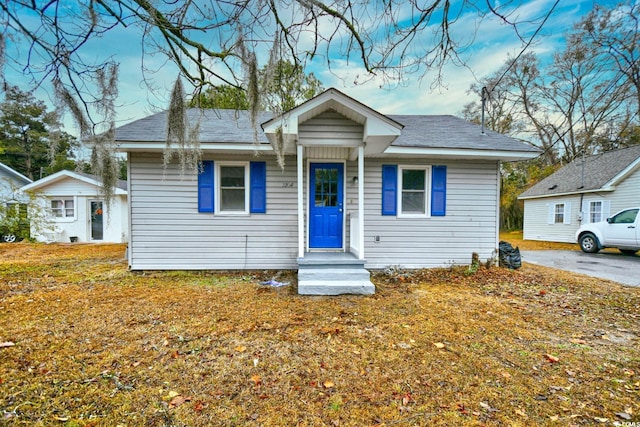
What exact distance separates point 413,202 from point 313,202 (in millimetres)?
2343

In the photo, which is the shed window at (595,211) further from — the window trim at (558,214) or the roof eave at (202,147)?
the roof eave at (202,147)

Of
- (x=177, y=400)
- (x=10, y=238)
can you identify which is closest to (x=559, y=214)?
(x=177, y=400)

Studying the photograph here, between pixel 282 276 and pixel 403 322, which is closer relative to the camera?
pixel 403 322

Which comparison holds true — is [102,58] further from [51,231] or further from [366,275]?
[51,231]

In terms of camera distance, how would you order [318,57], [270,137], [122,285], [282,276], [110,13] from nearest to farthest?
[110,13], [318,57], [270,137], [122,285], [282,276]

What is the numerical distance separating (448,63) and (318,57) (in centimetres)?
144

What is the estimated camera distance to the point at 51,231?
11664 millimetres

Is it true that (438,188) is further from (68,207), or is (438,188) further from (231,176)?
(68,207)

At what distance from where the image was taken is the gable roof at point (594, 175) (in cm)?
1059

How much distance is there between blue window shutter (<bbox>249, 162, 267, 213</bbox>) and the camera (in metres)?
5.85

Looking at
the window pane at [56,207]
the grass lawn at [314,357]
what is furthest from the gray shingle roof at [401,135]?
the window pane at [56,207]

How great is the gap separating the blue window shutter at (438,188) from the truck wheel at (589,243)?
7.22 m

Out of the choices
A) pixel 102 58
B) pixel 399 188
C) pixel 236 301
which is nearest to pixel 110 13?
pixel 102 58

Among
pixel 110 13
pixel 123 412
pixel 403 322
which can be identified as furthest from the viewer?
pixel 403 322
